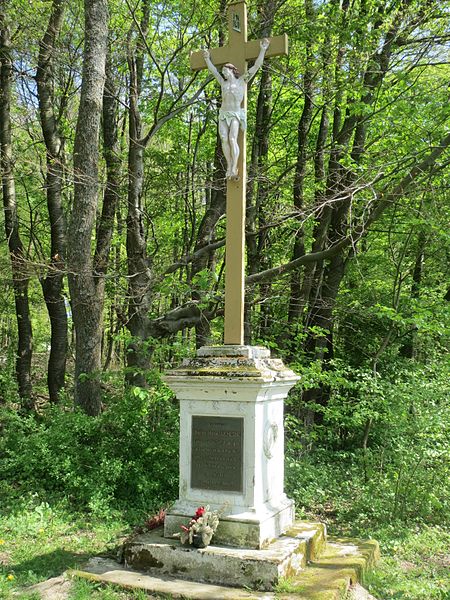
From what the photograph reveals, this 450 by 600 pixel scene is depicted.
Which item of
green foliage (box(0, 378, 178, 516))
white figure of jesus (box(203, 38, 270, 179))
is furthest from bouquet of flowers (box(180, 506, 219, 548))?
white figure of jesus (box(203, 38, 270, 179))

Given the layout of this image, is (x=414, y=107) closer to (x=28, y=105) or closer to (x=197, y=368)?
(x=197, y=368)

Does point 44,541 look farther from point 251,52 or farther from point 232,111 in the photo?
point 251,52

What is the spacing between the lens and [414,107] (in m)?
9.01

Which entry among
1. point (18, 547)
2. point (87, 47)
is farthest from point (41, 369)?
point (18, 547)

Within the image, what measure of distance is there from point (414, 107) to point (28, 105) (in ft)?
31.1

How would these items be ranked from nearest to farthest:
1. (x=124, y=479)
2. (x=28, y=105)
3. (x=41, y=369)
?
1. (x=124, y=479)
2. (x=28, y=105)
3. (x=41, y=369)

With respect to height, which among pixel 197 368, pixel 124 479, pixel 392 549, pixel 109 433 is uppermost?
pixel 197 368

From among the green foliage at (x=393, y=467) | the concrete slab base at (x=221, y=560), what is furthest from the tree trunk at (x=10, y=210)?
the concrete slab base at (x=221, y=560)

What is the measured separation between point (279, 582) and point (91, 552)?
7.12ft

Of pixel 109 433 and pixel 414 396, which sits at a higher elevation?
pixel 414 396

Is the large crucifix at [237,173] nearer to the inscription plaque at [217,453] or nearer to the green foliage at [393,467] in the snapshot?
the inscription plaque at [217,453]

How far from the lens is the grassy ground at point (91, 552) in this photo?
475 centimetres

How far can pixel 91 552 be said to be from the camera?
556cm

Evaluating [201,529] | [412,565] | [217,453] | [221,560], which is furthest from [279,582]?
[412,565]
